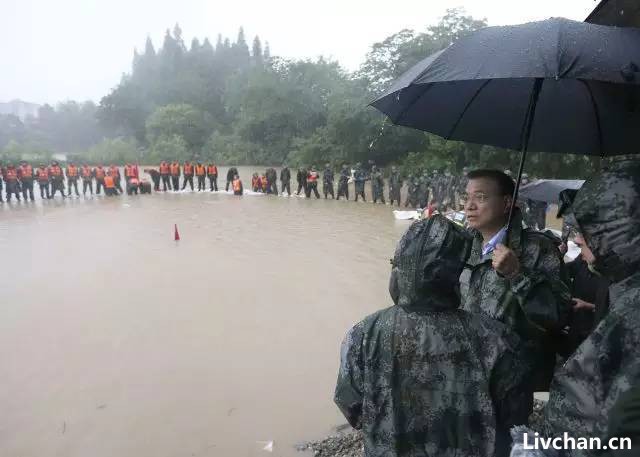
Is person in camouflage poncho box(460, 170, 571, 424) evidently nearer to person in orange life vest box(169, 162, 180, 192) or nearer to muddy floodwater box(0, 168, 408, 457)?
muddy floodwater box(0, 168, 408, 457)

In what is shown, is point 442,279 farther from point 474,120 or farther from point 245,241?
point 245,241

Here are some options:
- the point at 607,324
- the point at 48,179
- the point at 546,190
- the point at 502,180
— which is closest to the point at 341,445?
the point at 502,180

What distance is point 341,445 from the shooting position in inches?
129

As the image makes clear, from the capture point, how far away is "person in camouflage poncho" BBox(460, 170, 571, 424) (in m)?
1.87

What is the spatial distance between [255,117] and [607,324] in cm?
4541

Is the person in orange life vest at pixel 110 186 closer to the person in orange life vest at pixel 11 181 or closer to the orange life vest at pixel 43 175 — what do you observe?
the orange life vest at pixel 43 175

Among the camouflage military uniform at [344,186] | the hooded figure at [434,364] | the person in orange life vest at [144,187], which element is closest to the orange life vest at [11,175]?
the person in orange life vest at [144,187]

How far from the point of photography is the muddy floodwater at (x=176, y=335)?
3.71m

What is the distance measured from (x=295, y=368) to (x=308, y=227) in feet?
28.1

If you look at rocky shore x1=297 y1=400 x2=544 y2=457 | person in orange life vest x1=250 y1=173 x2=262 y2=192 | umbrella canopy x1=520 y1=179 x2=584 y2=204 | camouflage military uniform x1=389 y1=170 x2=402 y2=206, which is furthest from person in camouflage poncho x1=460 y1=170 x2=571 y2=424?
person in orange life vest x1=250 y1=173 x2=262 y2=192

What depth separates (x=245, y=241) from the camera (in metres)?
11.1

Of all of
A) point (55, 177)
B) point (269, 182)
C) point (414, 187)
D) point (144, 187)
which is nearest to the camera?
point (414, 187)

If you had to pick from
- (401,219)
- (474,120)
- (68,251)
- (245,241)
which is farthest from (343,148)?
(474,120)

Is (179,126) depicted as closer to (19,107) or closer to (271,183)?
(271,183)
